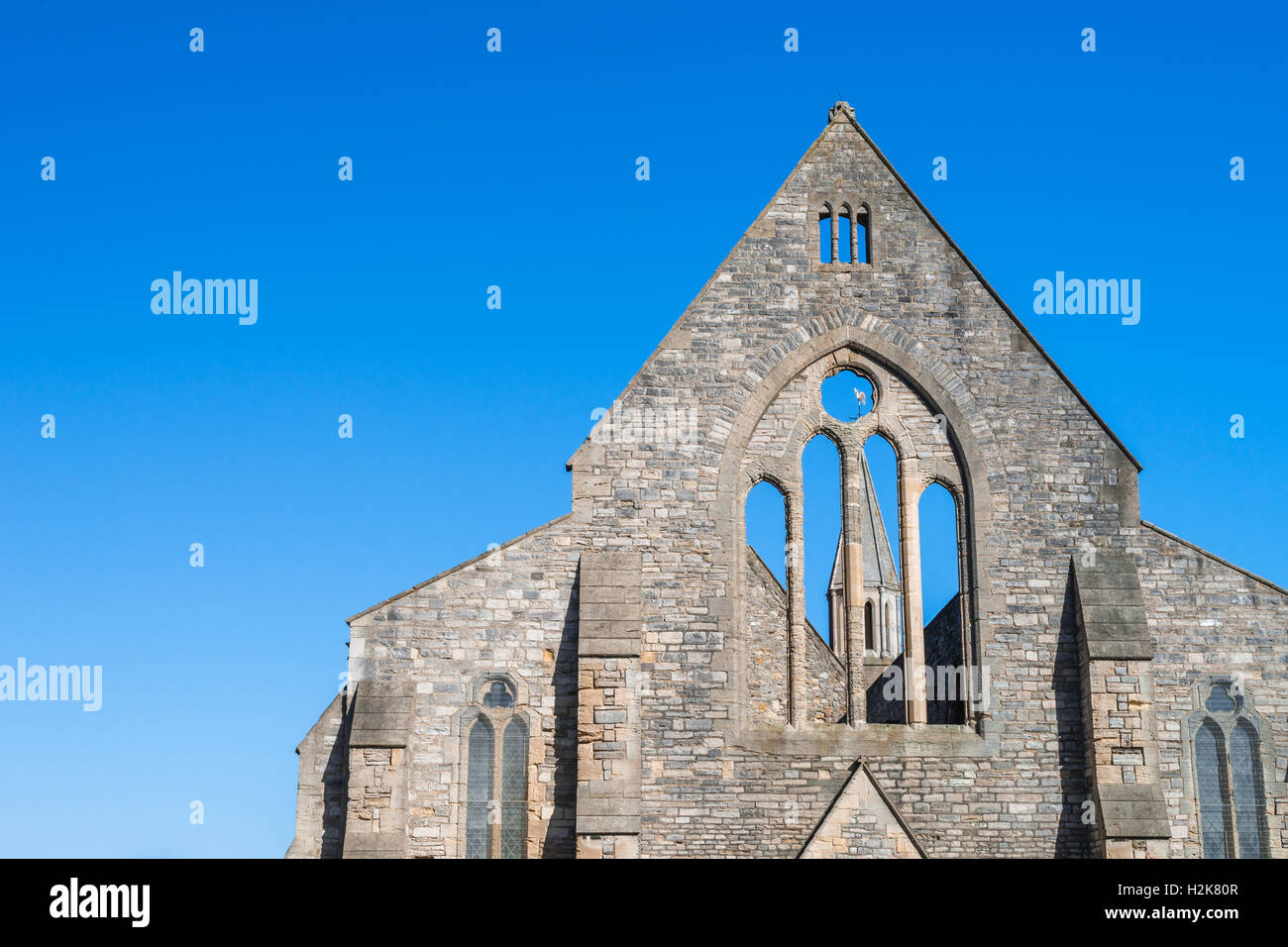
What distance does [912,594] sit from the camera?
19906 mm

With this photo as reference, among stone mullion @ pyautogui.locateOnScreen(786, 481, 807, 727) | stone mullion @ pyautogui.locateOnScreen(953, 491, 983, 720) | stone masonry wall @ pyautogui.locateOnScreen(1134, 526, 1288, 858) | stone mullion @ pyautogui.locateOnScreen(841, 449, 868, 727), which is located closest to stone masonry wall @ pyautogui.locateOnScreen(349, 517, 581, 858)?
stone mullion @ pyautogui.locateOnScreen(786, 481, 807, 727)

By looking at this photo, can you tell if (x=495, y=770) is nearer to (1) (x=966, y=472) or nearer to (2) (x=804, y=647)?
(2) (x=804, y=647)

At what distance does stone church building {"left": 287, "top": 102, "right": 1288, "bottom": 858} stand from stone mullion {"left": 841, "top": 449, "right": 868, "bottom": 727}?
0.14ft

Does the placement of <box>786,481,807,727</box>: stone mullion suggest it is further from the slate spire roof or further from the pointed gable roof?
the slate spire roof

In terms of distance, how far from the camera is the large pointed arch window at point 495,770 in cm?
1916

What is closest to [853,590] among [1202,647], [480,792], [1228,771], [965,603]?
[965,603]

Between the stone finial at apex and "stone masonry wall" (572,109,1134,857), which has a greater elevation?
the stone finial at apex

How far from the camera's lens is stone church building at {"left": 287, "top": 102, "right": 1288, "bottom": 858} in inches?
741

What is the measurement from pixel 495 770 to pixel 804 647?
4317 mm

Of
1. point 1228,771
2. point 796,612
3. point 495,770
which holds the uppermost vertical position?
point 796,612

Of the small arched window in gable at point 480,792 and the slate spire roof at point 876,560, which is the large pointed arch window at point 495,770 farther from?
the slate spire roof at point 876,560

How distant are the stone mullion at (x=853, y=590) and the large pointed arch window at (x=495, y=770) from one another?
4308 mm

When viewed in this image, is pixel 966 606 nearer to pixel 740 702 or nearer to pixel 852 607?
pixel 852 607
